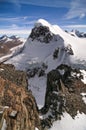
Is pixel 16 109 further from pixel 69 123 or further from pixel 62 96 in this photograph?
pixel 62 96

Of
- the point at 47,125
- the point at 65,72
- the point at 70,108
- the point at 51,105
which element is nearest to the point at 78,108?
the point at 70,108

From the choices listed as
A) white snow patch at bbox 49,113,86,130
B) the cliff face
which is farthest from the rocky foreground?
white snow patch at bbox 49,113,86,130

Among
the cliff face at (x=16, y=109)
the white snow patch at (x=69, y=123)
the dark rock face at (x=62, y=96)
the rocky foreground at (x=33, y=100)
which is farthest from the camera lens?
the dark rock face at (x=62, y=96)

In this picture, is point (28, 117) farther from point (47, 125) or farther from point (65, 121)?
point (65, 121)

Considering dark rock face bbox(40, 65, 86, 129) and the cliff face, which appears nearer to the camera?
the cliff face

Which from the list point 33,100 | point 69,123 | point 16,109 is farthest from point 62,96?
point 16,109

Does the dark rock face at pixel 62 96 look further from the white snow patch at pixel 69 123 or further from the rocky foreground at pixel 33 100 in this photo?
the white snow patch at pixel 69 123

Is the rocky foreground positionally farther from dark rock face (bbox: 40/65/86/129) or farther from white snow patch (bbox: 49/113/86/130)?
white snow patch (bbox: 49/113/86/130)

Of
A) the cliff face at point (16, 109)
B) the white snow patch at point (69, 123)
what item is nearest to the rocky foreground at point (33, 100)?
the cliff face at point (16, 109)
